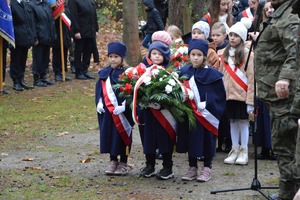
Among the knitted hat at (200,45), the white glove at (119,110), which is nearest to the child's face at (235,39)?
the knitted hat at (200,45)

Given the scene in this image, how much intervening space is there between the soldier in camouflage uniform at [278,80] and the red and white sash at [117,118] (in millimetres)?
2307

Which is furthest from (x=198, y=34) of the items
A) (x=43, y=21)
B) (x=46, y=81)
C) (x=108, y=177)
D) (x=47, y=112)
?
(x=46, y=81)

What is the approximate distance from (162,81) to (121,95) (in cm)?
56

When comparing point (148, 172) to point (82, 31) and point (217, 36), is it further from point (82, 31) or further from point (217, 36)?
point (82, 31)

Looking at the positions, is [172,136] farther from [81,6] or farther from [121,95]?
[81,6]

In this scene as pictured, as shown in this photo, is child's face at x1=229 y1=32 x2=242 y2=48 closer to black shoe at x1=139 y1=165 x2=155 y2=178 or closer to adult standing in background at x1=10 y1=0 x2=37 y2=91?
black shoe at x1=139 y1=165 x2=155 y2=178

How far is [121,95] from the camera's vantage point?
9023 millimetres

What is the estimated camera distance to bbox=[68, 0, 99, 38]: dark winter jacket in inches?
735

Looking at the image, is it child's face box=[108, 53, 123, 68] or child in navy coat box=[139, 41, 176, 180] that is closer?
child in navy coat box=[139, 41, 176, 180]

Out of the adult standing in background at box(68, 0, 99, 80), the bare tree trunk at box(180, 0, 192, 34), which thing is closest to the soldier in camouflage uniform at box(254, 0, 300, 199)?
the adult standing in background at box(68, 0, 99, 80)

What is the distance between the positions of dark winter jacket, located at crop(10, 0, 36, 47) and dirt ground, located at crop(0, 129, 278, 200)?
4928 millimetres

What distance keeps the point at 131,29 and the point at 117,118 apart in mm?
10238

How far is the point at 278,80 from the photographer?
7113mm

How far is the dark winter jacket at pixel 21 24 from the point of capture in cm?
1664
